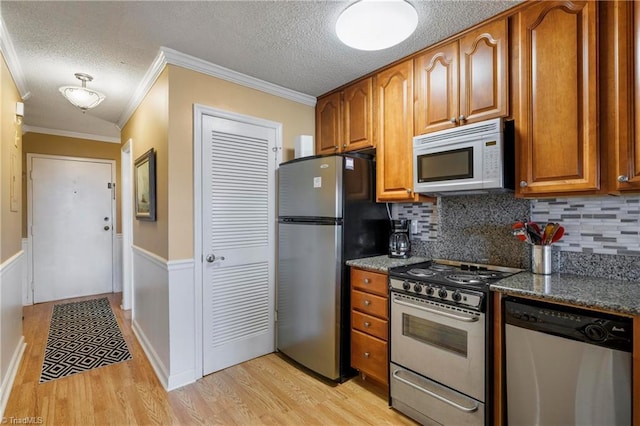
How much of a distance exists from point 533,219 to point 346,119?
1658 mm

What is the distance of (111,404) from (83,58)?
2460 mm

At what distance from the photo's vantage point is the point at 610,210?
5.66 ft

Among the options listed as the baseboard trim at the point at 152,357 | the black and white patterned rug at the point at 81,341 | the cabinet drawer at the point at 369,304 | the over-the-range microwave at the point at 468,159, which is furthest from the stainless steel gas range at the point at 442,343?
the black and white patterned rug at the point at 81,341

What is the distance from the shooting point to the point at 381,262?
90.7 inches

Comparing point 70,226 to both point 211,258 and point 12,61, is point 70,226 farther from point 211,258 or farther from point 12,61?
point 211,258

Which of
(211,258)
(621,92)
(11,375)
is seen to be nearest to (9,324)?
(11,375)

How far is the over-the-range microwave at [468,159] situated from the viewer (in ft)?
5.87

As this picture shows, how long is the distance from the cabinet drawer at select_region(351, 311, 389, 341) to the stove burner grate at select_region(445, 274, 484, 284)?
56 centimetres

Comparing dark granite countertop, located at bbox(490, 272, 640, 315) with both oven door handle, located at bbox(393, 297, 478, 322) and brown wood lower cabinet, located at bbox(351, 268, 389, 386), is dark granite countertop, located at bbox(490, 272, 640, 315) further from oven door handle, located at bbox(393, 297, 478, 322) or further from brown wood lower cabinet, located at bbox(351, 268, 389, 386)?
brown wood lower cabinet, located at bbox(351, 268, 389, 386)

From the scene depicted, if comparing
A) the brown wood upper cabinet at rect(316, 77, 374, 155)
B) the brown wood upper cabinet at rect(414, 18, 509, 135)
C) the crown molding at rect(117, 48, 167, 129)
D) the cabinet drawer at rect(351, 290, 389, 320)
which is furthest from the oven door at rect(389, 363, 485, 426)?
the crown molding at rect(117, 48, 167, 129)

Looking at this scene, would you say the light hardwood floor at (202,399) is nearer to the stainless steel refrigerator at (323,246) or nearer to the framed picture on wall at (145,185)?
the stainless steel refrigerator at (323,246)

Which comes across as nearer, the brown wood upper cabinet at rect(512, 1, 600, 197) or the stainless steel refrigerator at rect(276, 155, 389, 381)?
the brown wood upper cabinet at rect(512, 1, 600, 197)

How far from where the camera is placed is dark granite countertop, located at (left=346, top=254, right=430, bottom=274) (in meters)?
2.16

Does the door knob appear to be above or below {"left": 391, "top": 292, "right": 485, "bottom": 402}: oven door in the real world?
above
